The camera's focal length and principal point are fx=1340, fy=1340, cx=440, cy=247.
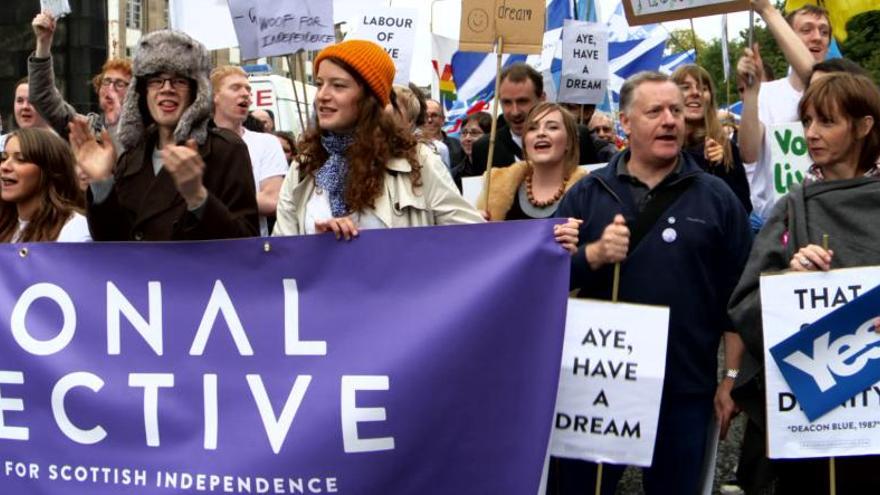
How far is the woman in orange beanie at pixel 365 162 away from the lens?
4.39 m

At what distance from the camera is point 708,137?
6379 millimetres

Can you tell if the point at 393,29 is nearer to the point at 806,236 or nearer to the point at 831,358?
the point at 806,236

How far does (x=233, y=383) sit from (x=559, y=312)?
1.06 meters

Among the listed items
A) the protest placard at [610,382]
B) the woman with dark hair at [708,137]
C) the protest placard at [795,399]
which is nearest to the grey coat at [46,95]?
the woman with dark hair at [708,137]

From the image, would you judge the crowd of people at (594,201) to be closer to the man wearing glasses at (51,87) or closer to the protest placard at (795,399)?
the protest placard at (795,399)

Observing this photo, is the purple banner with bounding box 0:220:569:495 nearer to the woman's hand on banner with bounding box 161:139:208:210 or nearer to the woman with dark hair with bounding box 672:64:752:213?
the woman's hand on banner with bounding box 161:139:208:210

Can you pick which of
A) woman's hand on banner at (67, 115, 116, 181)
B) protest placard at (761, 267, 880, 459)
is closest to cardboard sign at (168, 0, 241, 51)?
woman's hand on banner at (67, 115, 116, 181)

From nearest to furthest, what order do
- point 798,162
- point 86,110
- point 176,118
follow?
point 176,118
point 798,162
point 86,110

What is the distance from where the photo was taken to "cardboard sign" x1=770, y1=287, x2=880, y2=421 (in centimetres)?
402

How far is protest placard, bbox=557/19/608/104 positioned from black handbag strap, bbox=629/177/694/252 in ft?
20.2

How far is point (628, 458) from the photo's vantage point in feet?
14.3

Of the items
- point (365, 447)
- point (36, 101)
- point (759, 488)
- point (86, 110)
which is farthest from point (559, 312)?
point (86, 110)

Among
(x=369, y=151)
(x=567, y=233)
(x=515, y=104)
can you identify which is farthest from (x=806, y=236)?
(x=515, y=104)

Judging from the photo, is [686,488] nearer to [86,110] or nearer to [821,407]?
[821,407]
